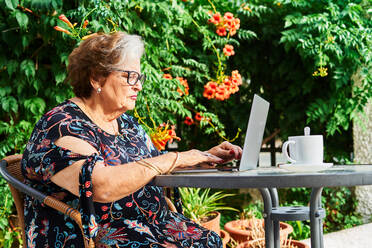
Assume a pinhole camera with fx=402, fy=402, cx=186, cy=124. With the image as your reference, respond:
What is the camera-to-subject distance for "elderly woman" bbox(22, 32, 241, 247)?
1177 millimetres

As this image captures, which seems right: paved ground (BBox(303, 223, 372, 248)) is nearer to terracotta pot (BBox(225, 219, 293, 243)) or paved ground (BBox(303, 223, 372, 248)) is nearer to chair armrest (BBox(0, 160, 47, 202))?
terracotta pot (BBox(225, 219, 293, 243))

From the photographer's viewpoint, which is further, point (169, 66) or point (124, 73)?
point (169, 66)

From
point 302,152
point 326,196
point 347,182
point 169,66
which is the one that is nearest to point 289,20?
point 169,66

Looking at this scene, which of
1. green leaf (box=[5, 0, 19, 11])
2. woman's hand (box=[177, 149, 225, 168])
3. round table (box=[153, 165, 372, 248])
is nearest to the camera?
round table (box=[153, 165, 372, 248])

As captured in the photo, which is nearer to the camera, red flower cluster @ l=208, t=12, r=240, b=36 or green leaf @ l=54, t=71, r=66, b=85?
green leaf @ l=54, t=71, r=66, b=85

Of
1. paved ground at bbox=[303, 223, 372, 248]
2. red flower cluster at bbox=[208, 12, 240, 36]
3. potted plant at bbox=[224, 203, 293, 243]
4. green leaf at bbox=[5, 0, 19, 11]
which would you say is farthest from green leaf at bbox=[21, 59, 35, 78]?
paved ground at bbox=[303, 223, 372, 248]

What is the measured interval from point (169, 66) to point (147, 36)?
0.37m

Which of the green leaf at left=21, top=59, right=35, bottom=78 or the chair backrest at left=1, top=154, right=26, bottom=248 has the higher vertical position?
the green leaf at left=21, top=59, right=35, bottom=78

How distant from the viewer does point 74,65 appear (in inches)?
64.2

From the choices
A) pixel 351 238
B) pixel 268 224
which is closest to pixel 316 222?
pixel 268 224

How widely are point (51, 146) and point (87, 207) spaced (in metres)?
0.22

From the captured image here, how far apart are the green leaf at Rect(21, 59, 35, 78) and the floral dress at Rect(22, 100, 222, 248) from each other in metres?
1.30

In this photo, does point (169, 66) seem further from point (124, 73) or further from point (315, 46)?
point (124, 73)

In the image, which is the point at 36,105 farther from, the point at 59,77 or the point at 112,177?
the point at 112,177
